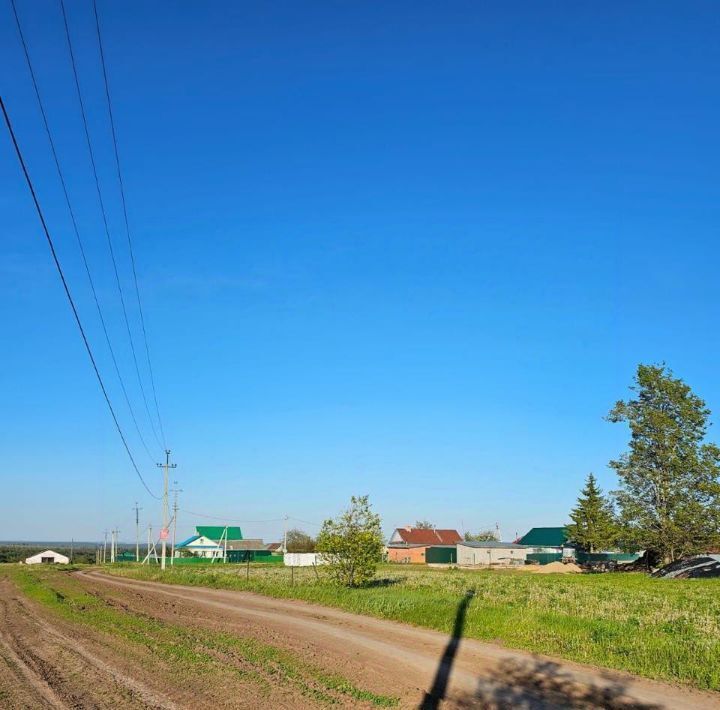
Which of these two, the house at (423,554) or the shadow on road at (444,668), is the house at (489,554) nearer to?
the house at (423,554)

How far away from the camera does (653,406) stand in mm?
65750

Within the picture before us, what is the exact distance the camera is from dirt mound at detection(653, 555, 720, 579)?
51031 millimetres

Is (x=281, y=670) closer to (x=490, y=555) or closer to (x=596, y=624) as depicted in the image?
(x=596, y=624)

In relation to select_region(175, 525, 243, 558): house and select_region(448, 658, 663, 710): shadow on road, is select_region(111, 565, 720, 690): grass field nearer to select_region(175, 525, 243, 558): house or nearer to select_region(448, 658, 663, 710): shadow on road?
select_region(448, 658, 663, 710): shadow on road

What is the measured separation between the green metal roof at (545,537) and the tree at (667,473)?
4431cm

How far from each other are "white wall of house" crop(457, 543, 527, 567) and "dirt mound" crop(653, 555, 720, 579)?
42800mm

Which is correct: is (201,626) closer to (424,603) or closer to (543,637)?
(424,603)

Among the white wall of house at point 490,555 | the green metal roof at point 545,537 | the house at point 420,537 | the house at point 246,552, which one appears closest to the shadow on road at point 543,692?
the house at point 246,552

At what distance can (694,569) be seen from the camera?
51.9m

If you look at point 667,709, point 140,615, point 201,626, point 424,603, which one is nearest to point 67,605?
point 140,615

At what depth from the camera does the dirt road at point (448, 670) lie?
39.5ft

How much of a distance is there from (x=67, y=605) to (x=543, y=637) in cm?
1962

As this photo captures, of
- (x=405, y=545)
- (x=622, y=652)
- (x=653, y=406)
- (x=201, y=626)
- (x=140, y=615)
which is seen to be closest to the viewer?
(x=622, y=652)

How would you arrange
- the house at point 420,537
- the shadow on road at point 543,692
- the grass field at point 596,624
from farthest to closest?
the house at point 420,537, the grass field at point 596,624, the shadow on road at point 543,692
